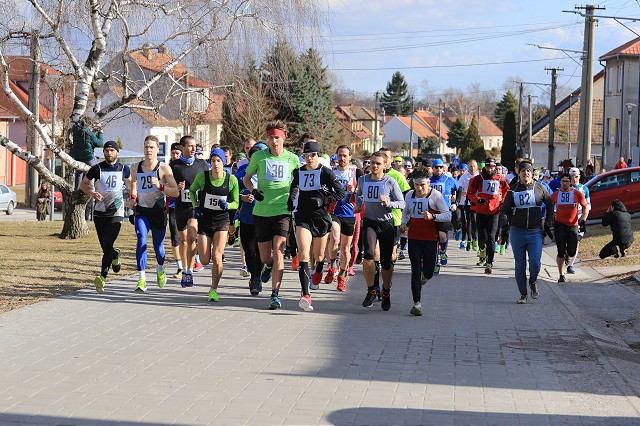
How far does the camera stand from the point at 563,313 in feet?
44.6

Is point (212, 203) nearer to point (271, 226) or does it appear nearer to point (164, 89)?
point (271, 226)

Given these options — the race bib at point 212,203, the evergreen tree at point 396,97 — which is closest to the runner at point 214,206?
the race bib at point 212,203

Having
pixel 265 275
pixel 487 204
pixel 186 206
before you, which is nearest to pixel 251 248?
pixel 265 275

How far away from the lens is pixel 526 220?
1465 centimetres

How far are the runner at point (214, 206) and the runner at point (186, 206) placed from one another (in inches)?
27.0

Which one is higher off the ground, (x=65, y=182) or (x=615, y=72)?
(x=615, y=72)

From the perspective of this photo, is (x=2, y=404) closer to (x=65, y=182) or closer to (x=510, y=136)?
(x=65, y=182)

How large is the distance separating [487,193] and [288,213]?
7.13m

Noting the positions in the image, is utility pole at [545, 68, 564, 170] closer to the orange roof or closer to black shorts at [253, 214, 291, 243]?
the orange roof

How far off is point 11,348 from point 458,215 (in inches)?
614

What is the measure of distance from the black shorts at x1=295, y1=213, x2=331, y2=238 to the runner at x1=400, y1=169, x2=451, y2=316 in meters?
0.91

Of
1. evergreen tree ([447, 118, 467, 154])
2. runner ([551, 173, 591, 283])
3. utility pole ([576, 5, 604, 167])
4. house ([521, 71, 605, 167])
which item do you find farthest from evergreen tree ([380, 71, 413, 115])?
runner ([551, 173, 591, 283])

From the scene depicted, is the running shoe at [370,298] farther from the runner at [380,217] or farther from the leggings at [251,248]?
the leggings at [251,248]

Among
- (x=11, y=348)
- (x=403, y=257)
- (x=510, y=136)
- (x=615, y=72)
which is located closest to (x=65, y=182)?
(x=403, y=257)
